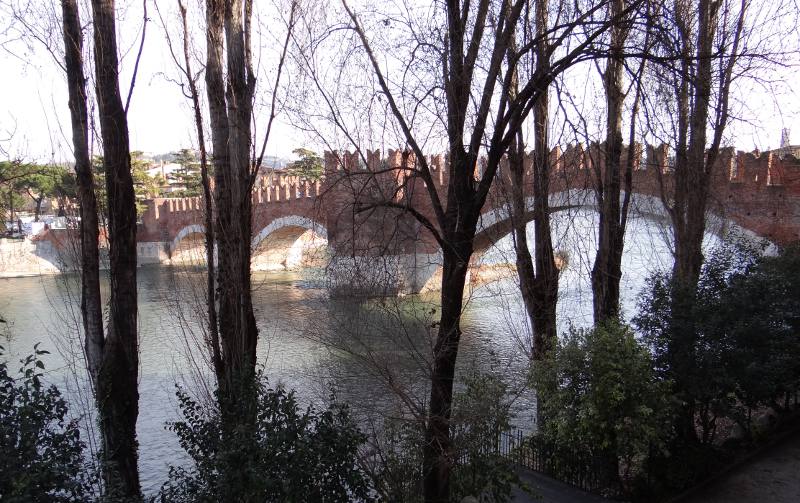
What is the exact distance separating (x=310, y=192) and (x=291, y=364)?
395 inches

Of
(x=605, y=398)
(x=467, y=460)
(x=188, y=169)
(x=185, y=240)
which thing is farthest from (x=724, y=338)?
(x=185, y=240)

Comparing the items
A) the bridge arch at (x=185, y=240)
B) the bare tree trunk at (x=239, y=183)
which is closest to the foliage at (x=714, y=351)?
the bare tree trunk at (x=239, y=183)

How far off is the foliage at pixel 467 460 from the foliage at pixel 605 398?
0.89 metres

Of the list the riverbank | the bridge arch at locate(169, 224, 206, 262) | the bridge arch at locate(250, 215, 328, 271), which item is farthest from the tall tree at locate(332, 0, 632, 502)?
the riverbank

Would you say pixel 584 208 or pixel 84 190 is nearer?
pixel 84 190

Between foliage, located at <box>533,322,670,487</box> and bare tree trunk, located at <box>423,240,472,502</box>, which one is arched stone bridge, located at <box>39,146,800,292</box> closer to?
bare tree trunk, located at <box>423,240,472,502</box>

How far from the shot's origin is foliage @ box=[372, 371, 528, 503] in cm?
401

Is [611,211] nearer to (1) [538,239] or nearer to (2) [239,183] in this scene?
(1) [538,239]

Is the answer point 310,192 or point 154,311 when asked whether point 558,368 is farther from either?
point 310,192

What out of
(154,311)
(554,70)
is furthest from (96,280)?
(154,311)

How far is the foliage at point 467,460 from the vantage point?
13.2ft

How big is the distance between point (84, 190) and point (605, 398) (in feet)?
14.4

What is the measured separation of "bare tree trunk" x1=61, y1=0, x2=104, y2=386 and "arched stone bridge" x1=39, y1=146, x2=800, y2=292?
3.83 ft

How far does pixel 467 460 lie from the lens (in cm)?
436
